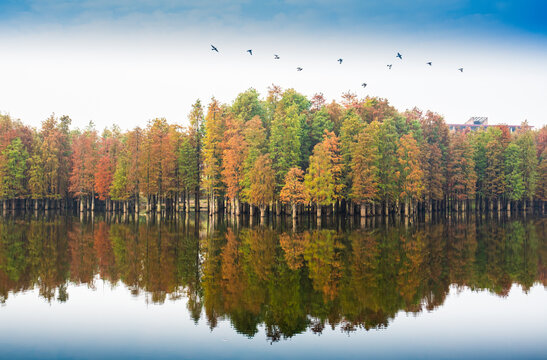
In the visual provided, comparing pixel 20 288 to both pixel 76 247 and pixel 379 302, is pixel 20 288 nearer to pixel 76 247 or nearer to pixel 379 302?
pixel 76 247

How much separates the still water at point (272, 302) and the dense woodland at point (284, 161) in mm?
31030

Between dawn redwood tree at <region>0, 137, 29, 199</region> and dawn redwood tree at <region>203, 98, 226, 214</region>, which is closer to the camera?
dawn redwood tree at <region>203, 98, 226, 214</region>

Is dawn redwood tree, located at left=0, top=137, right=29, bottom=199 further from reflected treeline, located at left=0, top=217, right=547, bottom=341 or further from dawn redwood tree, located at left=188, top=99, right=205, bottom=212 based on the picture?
reflected treeline, located at left=0, top=217, right=547, bottom=341

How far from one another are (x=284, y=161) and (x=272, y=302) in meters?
45.5

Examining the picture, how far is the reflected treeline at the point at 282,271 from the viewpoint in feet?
50.7

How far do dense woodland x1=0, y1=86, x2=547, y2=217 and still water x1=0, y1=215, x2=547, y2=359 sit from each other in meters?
31.0

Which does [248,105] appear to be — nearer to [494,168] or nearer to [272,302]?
[494,168]

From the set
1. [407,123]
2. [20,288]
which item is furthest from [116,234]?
[407,123]

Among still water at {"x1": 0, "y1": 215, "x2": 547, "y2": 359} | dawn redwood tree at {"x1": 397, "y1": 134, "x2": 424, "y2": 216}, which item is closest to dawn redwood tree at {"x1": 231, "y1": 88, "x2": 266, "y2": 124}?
dawn redwood tree at {"x1": 397, "y1": 134, "x2": 424, "y2": 216}

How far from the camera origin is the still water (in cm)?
1266

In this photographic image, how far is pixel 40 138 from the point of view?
83.8 metres

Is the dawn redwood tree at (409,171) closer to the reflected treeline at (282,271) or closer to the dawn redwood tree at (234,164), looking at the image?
the dawn redwood tree at (234,164)

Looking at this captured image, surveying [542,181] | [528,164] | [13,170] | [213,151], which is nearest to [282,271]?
[213,151]

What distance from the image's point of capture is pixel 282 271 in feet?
Answer: 70.9
